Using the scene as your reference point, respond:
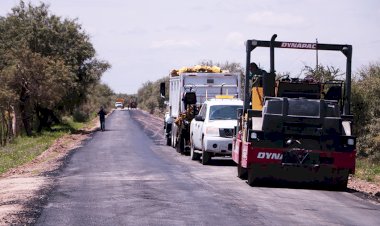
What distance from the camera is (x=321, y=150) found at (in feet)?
51.7

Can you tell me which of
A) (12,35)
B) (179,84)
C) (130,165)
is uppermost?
(12,35)

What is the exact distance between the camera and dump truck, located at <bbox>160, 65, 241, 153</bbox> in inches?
1075

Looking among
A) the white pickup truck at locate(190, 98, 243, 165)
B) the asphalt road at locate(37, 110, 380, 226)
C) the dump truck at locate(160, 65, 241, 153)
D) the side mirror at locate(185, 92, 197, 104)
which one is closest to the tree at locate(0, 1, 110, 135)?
the dump truck at locate(160, 65, 241, 153)

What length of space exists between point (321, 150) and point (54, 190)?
5691 mm

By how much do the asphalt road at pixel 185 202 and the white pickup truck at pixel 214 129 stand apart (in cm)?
199

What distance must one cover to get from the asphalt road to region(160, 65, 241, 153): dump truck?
7.53 m

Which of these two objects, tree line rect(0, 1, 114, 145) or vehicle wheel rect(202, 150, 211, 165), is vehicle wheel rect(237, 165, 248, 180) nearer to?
vehicle wheel rect(202, 150, 211, 165)

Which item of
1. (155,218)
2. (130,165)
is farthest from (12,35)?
(155,218)

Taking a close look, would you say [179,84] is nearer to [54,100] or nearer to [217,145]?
[217,145]

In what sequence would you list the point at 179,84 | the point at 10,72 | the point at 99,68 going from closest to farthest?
the point at 179,84
the point at 10,72
the point at 99,68

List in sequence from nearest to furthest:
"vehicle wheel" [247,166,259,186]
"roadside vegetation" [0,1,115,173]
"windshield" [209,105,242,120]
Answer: "vehicle wheel" [247,166,259,186]
"windshield" [209,105,242,120]
"roadside vegetation" [0,1,115,173]

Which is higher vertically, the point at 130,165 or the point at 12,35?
the point at 12,35

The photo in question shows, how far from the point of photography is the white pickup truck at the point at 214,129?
21719mm

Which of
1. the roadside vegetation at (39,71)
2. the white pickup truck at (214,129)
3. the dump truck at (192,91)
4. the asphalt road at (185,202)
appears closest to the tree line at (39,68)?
the roadside vegetation at (39,71)
